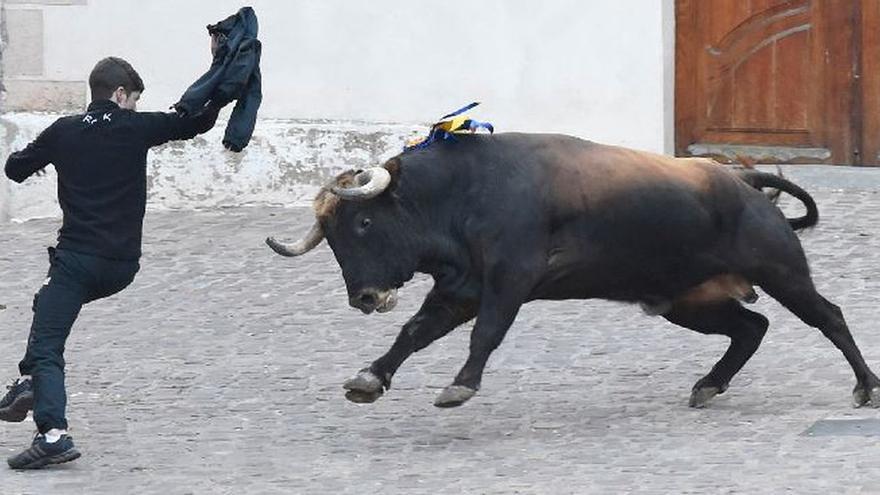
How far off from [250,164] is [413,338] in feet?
16.0

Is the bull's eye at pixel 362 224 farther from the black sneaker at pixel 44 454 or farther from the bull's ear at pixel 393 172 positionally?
the black sneaker at pixel 44 454

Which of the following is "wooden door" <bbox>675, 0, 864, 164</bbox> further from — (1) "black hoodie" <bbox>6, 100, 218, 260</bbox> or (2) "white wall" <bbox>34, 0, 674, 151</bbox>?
(1) "black hoodie" <bbox>6, 100, 218, 260</bbox>

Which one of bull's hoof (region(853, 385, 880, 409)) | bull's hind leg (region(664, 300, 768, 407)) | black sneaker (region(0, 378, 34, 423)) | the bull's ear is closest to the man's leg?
black sneaker (region(0, 378, 34, 423))

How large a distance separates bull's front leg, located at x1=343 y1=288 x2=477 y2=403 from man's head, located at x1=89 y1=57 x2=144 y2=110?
1316 mm

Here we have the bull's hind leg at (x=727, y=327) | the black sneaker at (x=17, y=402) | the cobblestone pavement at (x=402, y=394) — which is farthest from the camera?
the bull's hind leg at (x=727, y=327)

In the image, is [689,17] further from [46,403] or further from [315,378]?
[46,403]

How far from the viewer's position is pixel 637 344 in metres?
10.4

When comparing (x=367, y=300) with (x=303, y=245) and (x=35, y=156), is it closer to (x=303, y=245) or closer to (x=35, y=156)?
(x=303, y=245)

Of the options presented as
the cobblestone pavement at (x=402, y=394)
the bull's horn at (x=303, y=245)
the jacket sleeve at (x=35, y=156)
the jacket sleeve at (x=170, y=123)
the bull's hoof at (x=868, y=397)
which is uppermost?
the jacket sleeve at (x=170, y=123)

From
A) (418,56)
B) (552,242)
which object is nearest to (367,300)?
(552,242)

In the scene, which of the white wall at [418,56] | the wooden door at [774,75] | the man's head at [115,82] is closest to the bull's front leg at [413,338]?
the man's head at [115,82]

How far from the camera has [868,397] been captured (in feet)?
29.6

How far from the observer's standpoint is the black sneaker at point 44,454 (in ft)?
26.9

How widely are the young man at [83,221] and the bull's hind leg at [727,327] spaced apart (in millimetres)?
2266
